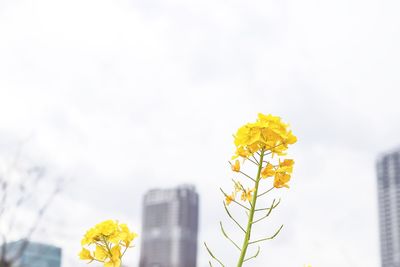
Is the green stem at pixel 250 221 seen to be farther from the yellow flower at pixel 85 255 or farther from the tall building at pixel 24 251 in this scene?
the tall building at pixel 24 251

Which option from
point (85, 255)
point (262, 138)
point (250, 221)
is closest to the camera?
point (250, 221)

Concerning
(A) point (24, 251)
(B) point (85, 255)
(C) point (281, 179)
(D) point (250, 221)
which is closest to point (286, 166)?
(C) point (281, 179)

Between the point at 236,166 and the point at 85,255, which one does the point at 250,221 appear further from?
the point at 85,255

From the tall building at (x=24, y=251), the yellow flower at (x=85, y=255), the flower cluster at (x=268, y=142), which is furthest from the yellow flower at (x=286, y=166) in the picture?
the tall building at (x=24, y=251)

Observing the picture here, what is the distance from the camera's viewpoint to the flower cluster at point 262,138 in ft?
7.08

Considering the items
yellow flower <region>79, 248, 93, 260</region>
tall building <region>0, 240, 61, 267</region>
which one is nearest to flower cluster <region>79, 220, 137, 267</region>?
yellow flower <region>79, 248, 93, 260</region>

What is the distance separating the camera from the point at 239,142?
86.2 inches

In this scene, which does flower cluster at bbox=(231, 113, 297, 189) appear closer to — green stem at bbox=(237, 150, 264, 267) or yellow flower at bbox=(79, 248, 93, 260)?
green stem at bbox=(237, 150, 264, 267)

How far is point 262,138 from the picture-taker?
2.17m

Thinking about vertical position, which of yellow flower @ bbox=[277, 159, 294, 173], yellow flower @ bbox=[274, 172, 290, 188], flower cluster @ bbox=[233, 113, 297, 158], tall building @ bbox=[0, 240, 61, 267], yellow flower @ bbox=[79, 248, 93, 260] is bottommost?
yellow flower @ bbox=[79, 248, 93, 260]

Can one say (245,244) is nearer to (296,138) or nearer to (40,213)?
(296,138)

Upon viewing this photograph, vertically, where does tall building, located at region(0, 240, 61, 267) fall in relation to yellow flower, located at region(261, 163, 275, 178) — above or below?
above

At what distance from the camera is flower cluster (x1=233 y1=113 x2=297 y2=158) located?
2.16 metres

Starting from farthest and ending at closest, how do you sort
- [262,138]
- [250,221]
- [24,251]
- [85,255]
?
[24,251], [85,255], [262,138], [250,221]
